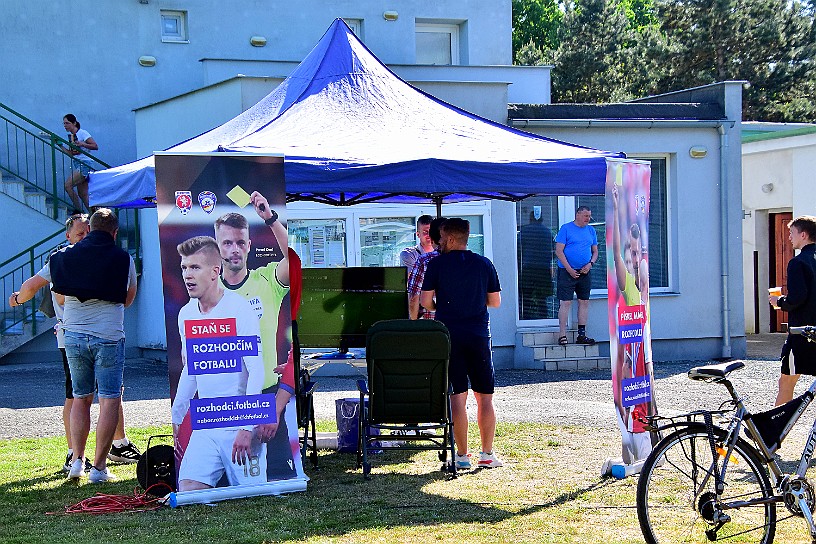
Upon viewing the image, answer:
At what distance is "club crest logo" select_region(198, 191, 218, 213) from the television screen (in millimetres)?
2378

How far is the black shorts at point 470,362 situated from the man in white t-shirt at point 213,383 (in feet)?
5.20

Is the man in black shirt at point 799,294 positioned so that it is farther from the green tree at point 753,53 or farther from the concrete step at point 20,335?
the green tree at point 753,53

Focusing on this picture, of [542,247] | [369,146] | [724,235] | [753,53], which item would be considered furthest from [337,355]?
[753,53]

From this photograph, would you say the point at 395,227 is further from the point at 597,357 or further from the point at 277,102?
the point at 277,102

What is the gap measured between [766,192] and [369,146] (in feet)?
50.2

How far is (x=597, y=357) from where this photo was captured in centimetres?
1591

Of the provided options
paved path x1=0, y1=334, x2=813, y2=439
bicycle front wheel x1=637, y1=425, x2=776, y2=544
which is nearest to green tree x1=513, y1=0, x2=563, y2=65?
paved path x1=0, y1=334, x2=813, y2=439

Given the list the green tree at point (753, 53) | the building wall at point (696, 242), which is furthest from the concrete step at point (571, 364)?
the green tree at point (753, 53)

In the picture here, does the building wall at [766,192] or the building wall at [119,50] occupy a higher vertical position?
the building wall at [119,50]

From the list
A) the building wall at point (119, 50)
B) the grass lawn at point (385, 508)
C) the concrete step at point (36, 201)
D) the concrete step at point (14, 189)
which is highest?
the building wall at point (119, 50)

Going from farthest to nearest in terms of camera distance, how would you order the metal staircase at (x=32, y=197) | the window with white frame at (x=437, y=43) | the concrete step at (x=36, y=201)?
the window with white frame at (x=437, y=43), the concrete step at (x=36, y=201), the metal staircase at (x=32, y=197)

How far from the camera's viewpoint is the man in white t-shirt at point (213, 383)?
7.51 m

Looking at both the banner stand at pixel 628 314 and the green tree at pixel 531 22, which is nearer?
the banner stand at pixel 628 314

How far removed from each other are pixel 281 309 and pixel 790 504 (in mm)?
3473
